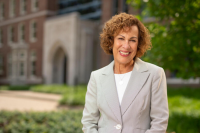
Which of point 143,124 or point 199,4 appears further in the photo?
point 199,4

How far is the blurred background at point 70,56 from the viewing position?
15.4 feet

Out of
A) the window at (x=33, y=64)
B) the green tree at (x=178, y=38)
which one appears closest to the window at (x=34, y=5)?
the window at (x=33, y=64)

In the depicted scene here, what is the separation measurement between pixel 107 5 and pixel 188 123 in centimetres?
1558

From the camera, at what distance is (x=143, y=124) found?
6.47 feet

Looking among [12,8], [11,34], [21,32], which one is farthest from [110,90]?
[12,8]

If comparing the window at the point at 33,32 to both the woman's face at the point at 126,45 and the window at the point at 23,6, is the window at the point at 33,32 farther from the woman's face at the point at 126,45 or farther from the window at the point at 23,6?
the woman's face at the point at 126,45

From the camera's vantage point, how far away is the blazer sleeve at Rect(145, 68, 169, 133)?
1.91 metres

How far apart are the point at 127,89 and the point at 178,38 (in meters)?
3.05

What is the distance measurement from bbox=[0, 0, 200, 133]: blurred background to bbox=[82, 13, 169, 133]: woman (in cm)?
192

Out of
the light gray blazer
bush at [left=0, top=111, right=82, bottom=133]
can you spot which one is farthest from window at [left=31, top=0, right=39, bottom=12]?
the light gray blazer

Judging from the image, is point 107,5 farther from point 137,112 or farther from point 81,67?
point 137,112

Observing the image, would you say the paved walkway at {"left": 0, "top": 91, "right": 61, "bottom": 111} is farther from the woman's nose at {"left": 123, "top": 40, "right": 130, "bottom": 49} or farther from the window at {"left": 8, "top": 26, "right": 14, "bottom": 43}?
the window at {"left": 8, "top": 26, "right": 14, "bottom": 43}

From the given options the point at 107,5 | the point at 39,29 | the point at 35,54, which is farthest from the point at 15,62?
the point at 107,5

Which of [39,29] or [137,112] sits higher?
[39,29]
